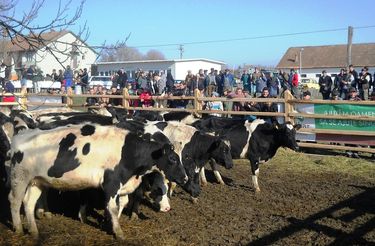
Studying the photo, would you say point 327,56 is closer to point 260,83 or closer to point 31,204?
point 260,83

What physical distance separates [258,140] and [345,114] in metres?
3.85

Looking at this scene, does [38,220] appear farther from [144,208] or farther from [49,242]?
[144,208]

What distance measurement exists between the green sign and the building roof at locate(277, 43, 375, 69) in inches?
2047

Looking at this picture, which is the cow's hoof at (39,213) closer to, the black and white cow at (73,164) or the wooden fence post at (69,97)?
the black and white cow at (73,164)

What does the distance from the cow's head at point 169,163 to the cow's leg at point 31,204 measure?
1.69 meters

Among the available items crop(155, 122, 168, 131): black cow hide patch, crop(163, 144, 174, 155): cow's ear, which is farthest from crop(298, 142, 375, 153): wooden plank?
crop(163, 144, 174, 155): cow's ear

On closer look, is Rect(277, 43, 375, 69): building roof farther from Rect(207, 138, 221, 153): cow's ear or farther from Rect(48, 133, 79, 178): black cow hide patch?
Rect(48, 133, 79, 178): black cow hide patch

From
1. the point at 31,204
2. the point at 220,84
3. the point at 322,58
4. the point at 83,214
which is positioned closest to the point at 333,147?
the point at 83,214

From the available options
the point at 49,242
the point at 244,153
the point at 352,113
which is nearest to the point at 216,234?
the point at 49,242

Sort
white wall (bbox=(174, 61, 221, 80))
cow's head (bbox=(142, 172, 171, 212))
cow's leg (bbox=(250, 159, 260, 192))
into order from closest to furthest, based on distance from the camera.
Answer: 1. cow's head (bbox=(142, 172, 171, 212))
2. cow's leg (bbox=(250, 159, 260, 192))
3. white wall (bbox=(174, 61, 221, 80))

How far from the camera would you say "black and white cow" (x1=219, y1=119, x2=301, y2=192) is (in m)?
10.2

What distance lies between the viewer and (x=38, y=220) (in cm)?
719

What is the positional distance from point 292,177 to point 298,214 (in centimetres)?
308

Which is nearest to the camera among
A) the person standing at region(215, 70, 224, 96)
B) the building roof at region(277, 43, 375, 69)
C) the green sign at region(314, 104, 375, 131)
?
the green sign at region(314, 104, 375, 131)
